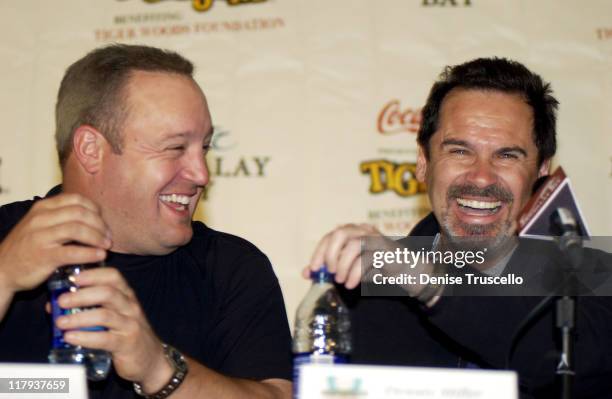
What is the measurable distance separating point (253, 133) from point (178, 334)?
1583 mm

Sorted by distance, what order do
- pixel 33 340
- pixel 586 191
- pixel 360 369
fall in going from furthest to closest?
pixel 586 191 < pixel 33 340 < pixel 360 369

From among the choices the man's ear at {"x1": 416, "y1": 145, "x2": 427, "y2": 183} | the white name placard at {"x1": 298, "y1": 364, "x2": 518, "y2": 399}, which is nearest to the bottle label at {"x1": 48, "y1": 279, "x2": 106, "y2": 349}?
the white name placard at {"x1": 298, "y1": 364, "x2": 518, "y2": 399}

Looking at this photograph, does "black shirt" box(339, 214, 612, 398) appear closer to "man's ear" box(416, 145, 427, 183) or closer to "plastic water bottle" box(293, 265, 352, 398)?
"plastic water bottle" box(293, 265, 352, 398)

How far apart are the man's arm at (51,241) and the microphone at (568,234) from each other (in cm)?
90

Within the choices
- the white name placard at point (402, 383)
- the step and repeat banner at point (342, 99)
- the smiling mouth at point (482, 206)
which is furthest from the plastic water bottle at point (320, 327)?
the step and repeat banner at point (342, 99)

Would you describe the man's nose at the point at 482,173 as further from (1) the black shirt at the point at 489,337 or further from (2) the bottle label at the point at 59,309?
(2) the bottle label at the point at 59,309

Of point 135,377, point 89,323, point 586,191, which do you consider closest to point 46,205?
point 89,323

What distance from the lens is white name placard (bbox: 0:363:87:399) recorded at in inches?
60.4

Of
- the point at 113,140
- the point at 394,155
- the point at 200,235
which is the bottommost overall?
the point at 200,235

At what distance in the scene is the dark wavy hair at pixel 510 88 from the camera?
9.08ft

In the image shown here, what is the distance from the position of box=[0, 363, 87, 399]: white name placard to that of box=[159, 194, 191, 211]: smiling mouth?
34.3 inches

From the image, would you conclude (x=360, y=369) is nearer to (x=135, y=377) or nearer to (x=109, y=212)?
(x=135, y=377)

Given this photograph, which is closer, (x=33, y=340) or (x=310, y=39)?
(x=33, y=340)

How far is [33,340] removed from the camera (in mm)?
2256
